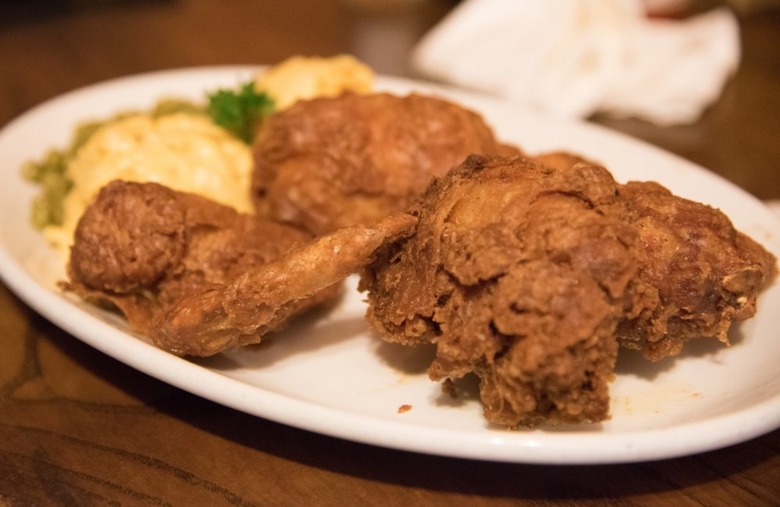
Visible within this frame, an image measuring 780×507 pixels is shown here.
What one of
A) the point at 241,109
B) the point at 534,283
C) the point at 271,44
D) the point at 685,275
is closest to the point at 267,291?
the point at 534,283

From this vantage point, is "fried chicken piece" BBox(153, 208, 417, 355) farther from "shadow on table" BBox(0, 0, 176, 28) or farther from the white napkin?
"shadow on table" BBox(0, 0, 176, 28)

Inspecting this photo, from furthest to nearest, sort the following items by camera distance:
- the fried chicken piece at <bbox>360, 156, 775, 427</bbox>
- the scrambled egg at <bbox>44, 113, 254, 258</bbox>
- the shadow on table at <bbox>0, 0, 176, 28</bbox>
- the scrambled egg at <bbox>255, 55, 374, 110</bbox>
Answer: the shadow on table at <bbox>0, 0, 176, 28</bbox> → the scrambled egg at <bbox>255, 55, 374, 110</bbox> → the scrambled egg at <bbox>44, 113, 254, 258</bbox> → the fried chicken piece at <bbox>360, 156, 775, 427</bbox>

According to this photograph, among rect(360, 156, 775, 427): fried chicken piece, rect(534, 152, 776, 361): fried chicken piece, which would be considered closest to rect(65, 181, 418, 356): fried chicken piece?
rect(360, 156, 775, 427): fried chicken piece

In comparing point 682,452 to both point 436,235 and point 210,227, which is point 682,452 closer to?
point 436,235

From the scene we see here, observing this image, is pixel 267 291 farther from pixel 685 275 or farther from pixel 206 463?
pixel 685 275

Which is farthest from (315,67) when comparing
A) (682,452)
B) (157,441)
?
(682,452)

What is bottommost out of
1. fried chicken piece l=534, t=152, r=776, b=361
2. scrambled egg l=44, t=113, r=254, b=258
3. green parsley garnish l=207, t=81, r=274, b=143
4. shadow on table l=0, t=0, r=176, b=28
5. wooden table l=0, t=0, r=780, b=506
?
shadow on table l=0, t=0, r=176, b=28
